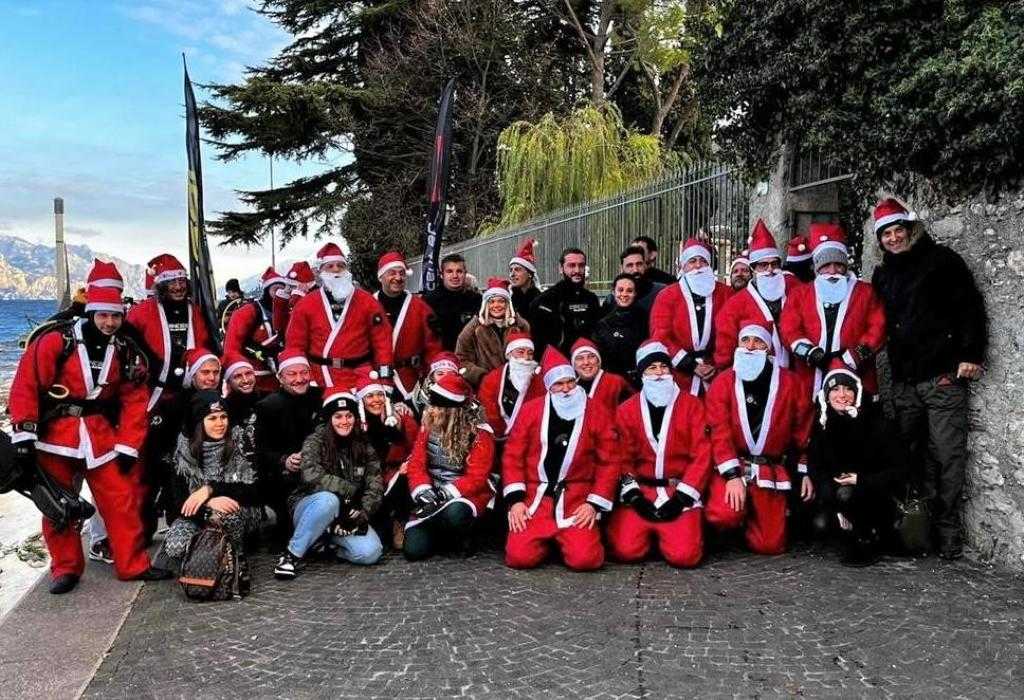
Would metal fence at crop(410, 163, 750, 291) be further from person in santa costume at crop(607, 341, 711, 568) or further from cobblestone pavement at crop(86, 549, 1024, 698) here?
cobblestone pavement at crop(86, 549, 1024, 698)

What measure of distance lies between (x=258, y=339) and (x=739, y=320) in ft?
14.0

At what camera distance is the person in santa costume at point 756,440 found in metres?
5.51

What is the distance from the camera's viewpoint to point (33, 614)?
15.3ft

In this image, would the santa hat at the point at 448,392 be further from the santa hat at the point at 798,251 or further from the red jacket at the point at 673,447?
the santa hat at the point at 798,251

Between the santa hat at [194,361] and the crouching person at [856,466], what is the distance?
13.5 feet

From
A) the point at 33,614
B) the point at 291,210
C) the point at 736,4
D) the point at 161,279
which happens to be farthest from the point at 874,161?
the point at 291,210

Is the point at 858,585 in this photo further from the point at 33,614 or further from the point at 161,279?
the point at 161,279

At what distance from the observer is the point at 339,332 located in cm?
663

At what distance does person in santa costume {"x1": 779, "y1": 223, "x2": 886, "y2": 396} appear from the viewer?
5676 millimetres

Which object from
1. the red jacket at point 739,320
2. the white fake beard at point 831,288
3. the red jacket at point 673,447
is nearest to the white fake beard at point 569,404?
the red jacket at point 673,447

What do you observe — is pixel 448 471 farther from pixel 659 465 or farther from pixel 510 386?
pixel 659 465

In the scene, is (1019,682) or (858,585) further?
(858,585)

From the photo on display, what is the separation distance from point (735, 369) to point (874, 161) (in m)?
1.88

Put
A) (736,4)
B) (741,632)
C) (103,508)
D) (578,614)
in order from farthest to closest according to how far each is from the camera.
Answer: (736,4), (103,508), (578,614), (741,632)
